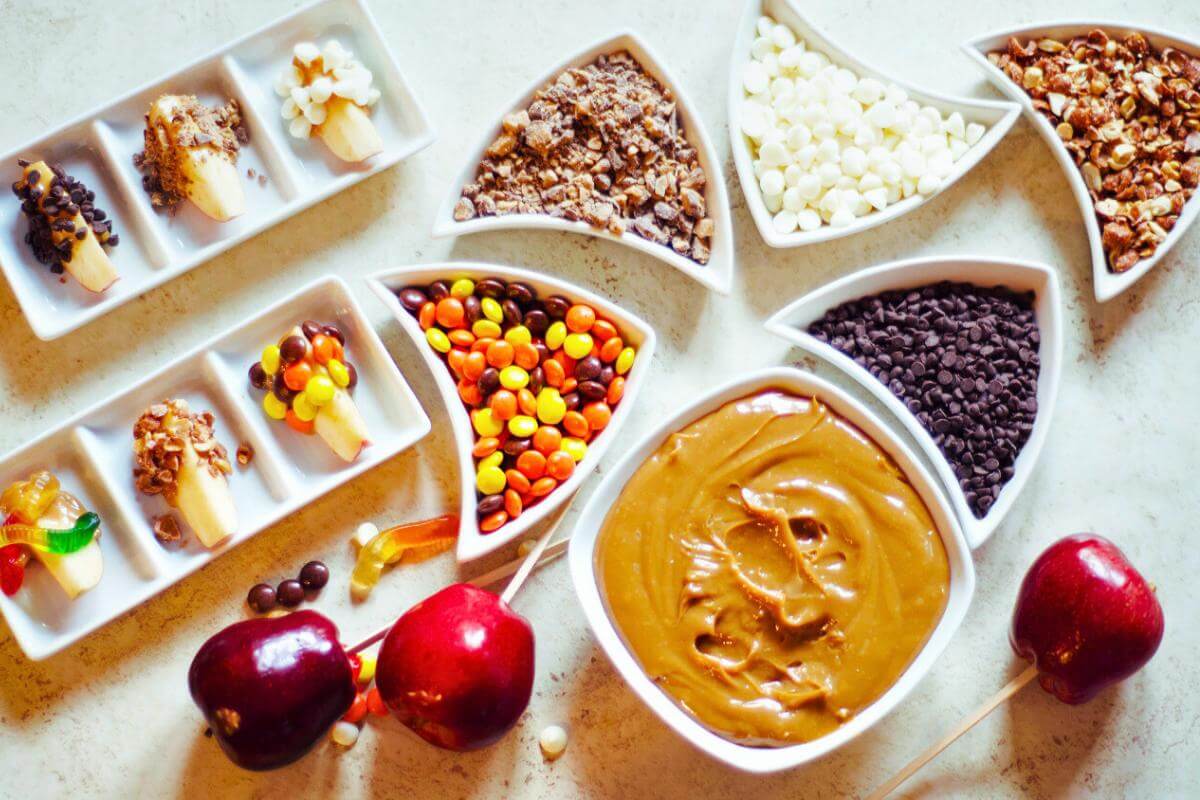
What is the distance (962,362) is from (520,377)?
870 mm

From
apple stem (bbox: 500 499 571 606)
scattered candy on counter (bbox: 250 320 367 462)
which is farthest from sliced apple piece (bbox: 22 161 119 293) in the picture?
apple stem (bbox: 500 499 571 606)

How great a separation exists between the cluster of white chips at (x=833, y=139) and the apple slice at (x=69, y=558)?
4.97ft

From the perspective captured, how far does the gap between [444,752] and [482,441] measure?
0.67 meters

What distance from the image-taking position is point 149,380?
1.94 metres

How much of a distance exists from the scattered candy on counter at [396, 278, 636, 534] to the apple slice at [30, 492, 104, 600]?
771 mm

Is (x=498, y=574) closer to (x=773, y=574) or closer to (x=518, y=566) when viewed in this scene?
(x=518, y=566)

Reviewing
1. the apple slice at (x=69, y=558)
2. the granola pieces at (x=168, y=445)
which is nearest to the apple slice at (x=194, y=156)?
the granola pieces at (x=168, y=445)

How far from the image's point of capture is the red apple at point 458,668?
5.84ft

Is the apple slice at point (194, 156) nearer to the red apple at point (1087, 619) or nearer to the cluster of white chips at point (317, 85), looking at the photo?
the cluster of white chips at point (317, 85)

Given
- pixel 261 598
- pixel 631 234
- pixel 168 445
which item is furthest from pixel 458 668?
pixel 631 234

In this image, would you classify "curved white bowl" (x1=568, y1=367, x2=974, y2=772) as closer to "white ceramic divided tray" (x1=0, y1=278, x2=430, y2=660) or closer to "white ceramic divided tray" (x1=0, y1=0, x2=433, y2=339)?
"white ceramic divided tray" (x1=0, y1=278, x2=430, y2=660)

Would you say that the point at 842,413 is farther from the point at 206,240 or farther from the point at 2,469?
the point at 2,469

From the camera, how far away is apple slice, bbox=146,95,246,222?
1.93 meters

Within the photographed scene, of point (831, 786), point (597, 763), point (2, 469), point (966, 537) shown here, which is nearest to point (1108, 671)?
point (966, 537)
